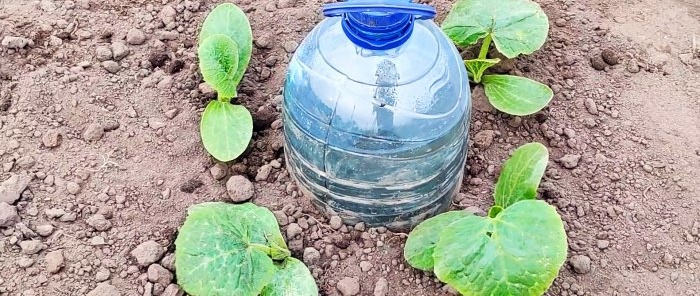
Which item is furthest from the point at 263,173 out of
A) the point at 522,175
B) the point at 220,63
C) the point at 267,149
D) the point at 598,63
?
the point at 598,63

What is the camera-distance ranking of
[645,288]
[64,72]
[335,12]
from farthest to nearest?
[64,72] < [645,288] < [335,12]

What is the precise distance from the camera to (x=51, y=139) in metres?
2.14

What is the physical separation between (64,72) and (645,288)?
1.71 m

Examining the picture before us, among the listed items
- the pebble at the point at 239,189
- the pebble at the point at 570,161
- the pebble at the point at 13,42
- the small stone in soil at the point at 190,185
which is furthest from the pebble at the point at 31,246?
the pebble at the point at 570,161

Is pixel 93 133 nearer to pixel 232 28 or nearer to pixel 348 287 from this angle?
pixel 232 28

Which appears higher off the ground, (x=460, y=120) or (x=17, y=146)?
(x=460, y=120)

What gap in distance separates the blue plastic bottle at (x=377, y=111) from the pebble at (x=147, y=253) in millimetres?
406

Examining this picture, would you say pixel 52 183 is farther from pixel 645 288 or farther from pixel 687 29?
pixel 687 29

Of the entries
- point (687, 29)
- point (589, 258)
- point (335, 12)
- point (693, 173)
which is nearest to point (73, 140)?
point (335, 12)

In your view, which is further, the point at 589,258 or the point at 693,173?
the point at 693,173

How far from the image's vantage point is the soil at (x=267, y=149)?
196cm

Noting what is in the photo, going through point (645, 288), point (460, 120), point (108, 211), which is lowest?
point (645, 288)

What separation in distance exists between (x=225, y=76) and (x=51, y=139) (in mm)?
501

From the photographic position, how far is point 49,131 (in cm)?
215
